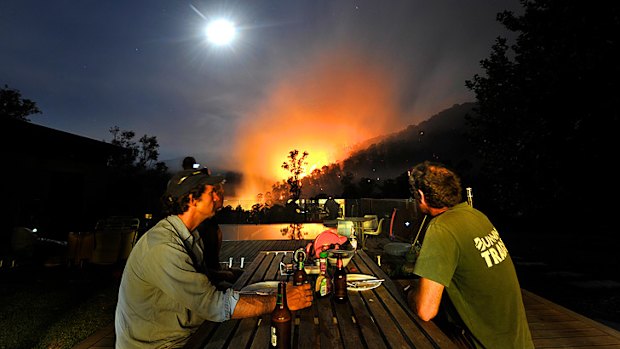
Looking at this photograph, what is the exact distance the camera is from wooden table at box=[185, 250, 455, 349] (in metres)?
1.16

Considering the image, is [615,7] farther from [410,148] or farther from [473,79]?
[410,148]

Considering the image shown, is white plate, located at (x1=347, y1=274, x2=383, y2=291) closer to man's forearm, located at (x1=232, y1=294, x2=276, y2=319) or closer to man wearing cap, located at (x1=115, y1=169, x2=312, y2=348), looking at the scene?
man wearing cap, located at (x1=115, y1=169, x2=312, y2=348)

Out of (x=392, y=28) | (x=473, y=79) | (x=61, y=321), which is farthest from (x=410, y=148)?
(x=61, y=321)

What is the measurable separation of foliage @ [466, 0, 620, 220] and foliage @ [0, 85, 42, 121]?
2012cm

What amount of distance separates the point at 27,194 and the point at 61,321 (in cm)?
612

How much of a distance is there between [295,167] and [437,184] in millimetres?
21708

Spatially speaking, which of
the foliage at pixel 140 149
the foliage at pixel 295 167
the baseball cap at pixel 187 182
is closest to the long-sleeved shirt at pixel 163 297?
the baseball cap at pixel 187 182

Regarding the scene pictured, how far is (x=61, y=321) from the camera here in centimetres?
350

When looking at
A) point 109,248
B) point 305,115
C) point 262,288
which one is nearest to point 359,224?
point 109,248

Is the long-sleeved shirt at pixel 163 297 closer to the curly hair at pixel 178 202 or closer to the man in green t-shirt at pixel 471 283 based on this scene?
the curly hair at pixel 178 202

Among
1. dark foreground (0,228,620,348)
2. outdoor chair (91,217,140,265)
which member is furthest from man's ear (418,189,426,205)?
outdoor chair (91,217,140,265)

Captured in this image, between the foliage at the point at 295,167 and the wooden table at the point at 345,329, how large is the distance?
20.9 m

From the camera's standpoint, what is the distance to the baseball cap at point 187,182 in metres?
1.59

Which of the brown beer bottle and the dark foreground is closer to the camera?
the brown beer bottle
